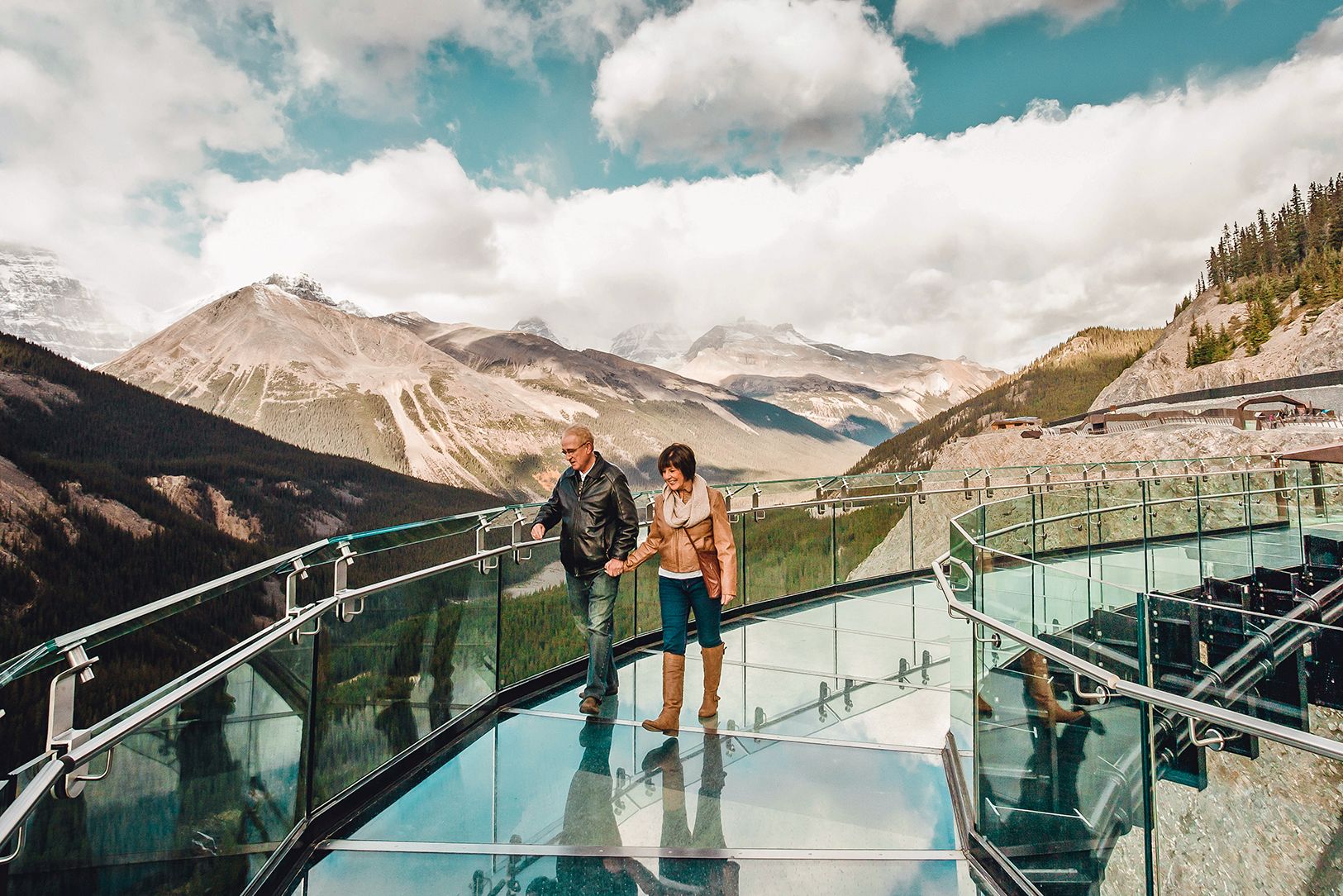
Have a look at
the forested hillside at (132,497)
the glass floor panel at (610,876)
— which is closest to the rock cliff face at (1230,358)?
the glass floor panel at (610,876)

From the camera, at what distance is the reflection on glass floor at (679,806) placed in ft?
9.52

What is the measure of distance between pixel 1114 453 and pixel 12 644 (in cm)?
8981

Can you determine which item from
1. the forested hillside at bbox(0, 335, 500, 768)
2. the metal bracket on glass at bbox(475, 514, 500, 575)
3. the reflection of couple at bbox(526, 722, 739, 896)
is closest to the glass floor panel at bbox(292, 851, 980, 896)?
the reflection of couple at bbox(526, 722, 739, 896)

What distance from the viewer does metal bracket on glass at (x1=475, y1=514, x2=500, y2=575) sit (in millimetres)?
4547

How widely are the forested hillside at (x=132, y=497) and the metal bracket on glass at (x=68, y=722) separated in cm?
5423

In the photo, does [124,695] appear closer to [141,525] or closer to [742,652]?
[742,652]

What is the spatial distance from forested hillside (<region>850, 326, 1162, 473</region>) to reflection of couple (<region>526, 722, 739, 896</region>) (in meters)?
101

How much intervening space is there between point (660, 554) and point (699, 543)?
0.27m

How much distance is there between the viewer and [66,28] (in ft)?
566

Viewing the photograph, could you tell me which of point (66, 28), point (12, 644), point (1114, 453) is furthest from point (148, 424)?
point (1114, 453)

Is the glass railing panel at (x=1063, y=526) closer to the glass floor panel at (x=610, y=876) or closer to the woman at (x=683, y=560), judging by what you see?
the woman at (x=683, y=560)

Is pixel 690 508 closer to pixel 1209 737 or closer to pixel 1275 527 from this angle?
pixel 1209 737

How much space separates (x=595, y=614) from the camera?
4680mm

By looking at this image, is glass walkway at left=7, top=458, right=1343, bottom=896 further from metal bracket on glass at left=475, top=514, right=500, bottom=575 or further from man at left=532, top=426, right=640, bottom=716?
man at left=532, top=426, right=640, bottom=716
